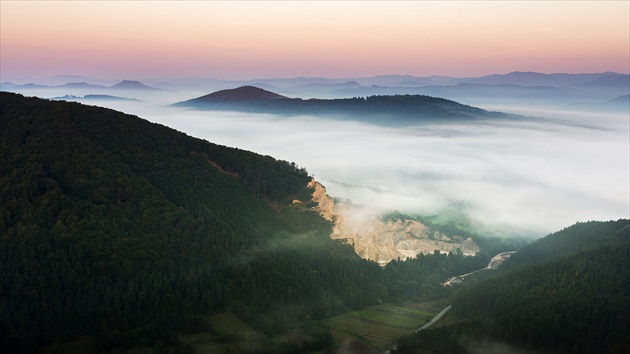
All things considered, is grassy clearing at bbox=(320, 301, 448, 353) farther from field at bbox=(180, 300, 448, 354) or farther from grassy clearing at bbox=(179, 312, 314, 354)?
grassy clearing at bbox=(179, 312, 314, 354)

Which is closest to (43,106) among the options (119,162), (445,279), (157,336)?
(119,162)

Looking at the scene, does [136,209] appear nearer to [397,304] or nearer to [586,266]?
[397,304]

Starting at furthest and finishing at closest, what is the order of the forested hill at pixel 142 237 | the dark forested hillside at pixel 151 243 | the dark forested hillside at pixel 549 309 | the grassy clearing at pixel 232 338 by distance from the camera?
the dark forested hillside at pixel 549 309 < the dark forested hillside at pixel 151 243 < the forested hill at pixel 142 237 < the grassy clearing at pixel 232 338

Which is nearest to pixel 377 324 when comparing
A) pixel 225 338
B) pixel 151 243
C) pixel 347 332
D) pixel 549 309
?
pixel 347 332

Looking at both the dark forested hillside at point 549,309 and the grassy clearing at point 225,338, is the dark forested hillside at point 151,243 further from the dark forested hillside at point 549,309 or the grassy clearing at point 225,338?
the dark forested hillside at point 549,309

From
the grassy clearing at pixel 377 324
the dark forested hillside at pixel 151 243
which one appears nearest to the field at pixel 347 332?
the grassy clearing at pixel 377 324

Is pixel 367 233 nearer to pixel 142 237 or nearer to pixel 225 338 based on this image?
pixel 142 237

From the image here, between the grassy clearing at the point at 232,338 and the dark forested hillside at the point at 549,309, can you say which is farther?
the dark forested hillside at the point at 549,309

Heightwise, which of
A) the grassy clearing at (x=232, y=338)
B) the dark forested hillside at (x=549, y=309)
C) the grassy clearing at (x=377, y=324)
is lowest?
the grassy clearing at (x=377, y=324)
